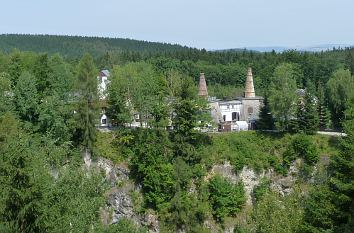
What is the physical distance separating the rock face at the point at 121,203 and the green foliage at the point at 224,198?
511 centimetres

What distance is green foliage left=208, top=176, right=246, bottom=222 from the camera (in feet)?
135

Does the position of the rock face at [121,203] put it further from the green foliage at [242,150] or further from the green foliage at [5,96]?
the green foliage at [5,96]

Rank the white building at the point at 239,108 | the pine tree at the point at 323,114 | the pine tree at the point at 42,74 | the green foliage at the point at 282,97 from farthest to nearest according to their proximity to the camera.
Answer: the white building at the point at 239,108, the pine tree at the point at 323,114, the pine tree at the point at 42,74, the green foliage at the point at 282,97

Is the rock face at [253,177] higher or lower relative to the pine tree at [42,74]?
lower

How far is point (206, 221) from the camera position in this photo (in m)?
41.0

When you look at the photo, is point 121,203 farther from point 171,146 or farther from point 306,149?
point 306,149

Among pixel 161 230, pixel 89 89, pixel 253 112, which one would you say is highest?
pixel 89 89

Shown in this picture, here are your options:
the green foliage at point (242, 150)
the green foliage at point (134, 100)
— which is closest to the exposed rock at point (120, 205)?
the green foliage at point (134, 100)

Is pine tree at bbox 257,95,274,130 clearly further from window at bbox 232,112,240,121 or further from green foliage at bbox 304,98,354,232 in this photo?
green foliage at bbox 304,98,354,232

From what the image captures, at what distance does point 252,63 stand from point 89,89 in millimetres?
51541

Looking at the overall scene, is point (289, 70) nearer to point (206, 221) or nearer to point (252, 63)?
point (206, 221)

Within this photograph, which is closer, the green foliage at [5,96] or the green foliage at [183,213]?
the green foliage at [183,213]

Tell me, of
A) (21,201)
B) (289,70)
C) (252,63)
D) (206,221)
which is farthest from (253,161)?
(252,63)

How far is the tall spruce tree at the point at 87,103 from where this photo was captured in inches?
1633
